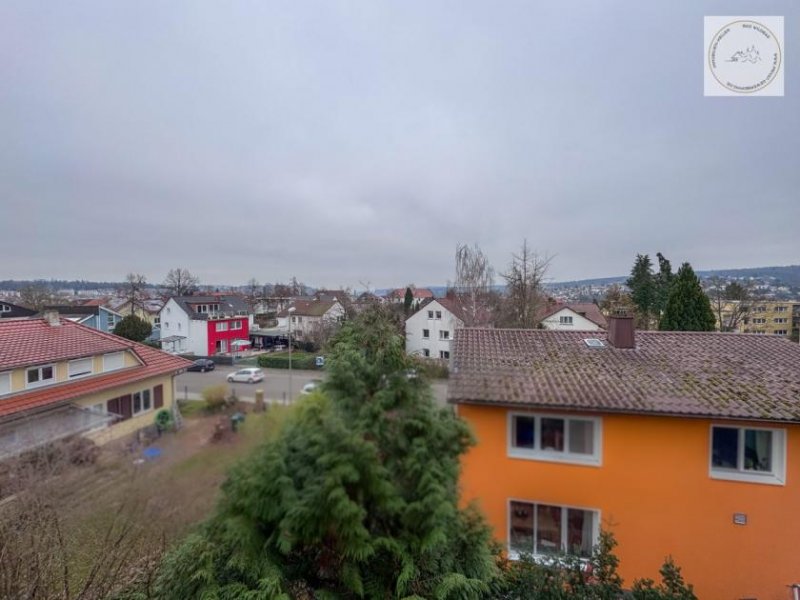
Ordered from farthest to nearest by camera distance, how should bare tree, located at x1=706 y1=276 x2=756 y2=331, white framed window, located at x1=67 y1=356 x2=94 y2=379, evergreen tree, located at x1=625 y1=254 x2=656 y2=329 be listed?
evergreen tree, located at x1=625 y1=254 x2=656 y2=329, bare tree, located at x1=706 y1=276 x2=756 y2=331, white framed window, located at x1=67 y1=356 x2=94 y2=379

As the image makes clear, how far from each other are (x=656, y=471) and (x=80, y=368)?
578 centimetres

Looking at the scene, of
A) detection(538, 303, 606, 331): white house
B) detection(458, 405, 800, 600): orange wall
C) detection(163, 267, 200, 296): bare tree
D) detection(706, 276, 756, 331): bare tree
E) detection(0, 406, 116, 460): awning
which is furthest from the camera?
detection(538, 303, 606, 331): white house

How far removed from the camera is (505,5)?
4.39 m

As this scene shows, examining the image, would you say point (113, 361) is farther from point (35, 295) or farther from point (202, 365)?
point (35, 295)

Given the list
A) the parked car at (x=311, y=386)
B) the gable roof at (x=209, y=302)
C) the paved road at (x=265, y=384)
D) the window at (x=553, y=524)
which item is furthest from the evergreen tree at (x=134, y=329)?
the window at (x=553, y=524)

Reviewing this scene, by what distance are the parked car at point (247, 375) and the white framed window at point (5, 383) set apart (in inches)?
47.8

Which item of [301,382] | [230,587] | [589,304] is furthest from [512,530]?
[589,304]

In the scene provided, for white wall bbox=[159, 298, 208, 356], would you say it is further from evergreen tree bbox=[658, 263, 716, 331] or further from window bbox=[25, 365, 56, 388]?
evergreen tree bbox=[658, 263, 716, 331]

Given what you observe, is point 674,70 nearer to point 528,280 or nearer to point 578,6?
point 578,6

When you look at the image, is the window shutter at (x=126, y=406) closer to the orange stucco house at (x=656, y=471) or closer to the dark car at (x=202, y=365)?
the dark car at (x=202, y=365)

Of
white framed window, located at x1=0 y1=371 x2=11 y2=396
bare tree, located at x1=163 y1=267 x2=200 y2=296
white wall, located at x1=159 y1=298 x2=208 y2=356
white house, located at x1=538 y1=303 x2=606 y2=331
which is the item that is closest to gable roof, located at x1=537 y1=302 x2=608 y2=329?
white house, located at x1=538 y1=303 x2=606 y2=331

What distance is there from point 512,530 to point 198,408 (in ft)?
13.9

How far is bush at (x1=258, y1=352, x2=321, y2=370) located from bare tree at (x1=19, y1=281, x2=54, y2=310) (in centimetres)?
255

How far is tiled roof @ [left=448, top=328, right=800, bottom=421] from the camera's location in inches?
169
